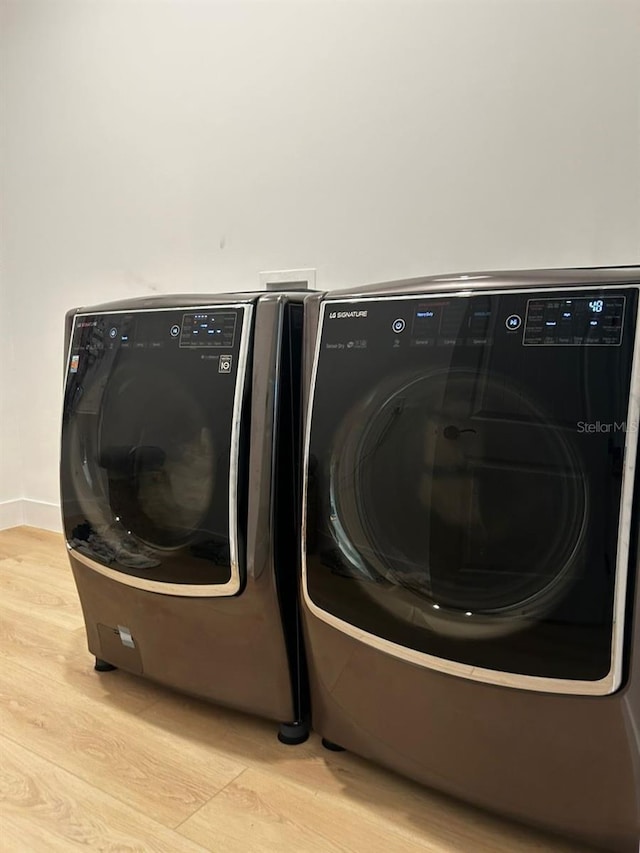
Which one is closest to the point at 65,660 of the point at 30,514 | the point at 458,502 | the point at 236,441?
the point at 236,441

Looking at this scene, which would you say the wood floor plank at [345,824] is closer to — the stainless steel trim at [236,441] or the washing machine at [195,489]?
the washing machine at [195,489]

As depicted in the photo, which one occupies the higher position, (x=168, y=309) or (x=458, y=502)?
(x=168, y=309)

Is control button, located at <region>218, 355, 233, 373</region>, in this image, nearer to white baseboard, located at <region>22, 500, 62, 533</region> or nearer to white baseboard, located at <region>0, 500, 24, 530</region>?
white baseboard, located at <region>22, 500, 62, 533</region>

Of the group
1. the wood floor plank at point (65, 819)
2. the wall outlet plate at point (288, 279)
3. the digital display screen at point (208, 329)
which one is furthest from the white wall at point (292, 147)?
the wood floor plank at point (65, 819)

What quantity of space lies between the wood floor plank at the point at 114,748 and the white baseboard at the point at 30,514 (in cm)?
115

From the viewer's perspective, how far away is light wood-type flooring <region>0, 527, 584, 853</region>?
38.1 inches

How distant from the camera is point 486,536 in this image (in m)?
0.91

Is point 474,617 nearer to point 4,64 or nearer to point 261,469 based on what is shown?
point 261,469

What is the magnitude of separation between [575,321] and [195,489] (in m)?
0.72

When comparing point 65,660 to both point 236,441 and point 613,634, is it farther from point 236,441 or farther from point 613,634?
point 613,634

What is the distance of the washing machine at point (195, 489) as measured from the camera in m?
1.12

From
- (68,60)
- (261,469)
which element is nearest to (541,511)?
(261,469)

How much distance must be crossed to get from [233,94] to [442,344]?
1.26 m

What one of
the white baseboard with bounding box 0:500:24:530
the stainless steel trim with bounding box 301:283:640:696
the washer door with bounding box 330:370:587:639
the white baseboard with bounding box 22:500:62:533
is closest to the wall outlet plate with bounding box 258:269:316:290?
the stainless steel trim with bounding box 301:283:640:696
